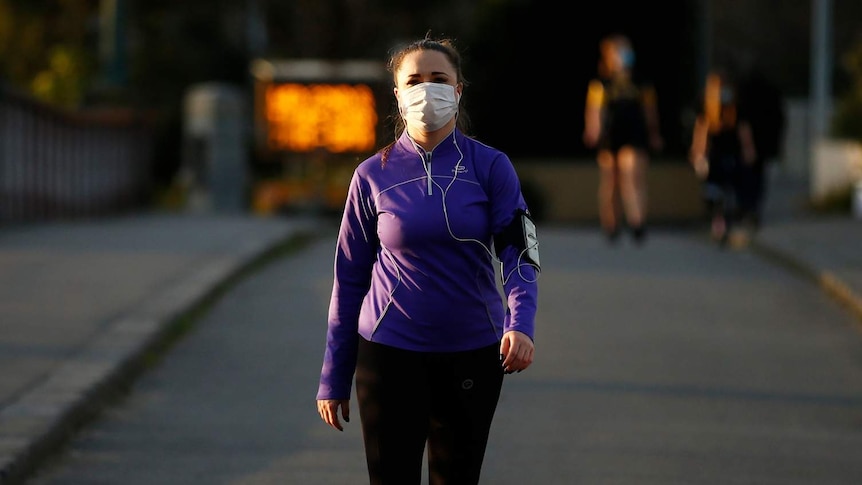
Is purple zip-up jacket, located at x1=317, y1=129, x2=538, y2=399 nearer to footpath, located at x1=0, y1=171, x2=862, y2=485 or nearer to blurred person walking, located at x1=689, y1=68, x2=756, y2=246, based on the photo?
footpath, located at x1=0, y1=171, x2=862, y2=485

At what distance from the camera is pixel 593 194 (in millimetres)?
28328

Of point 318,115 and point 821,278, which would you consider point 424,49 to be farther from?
point 318,115

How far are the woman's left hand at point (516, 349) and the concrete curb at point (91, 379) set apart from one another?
255 centimetres

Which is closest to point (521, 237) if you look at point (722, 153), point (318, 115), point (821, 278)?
point (821, 278)

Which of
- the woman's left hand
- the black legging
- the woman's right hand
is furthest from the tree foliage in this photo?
the woman's left hand

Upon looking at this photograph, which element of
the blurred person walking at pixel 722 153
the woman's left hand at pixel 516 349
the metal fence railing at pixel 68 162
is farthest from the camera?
the metal fence railing at pixel 68 162

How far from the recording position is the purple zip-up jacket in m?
4.66

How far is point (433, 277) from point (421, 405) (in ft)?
1.13

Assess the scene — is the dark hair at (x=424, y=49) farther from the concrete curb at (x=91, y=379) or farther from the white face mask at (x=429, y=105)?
the concrete curb at (x=91, y=379)

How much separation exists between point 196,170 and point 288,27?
896 inches

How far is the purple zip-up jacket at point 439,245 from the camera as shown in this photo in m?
4.66

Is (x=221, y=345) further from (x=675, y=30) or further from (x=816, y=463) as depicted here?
(x=675, y=30)

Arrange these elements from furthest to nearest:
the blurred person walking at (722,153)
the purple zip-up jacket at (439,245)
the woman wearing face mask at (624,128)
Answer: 1. the blurred person walking at (722,153)
2. the woman wearing face mask at (624,128)
3. the purple zip-up jacket at (439,245)

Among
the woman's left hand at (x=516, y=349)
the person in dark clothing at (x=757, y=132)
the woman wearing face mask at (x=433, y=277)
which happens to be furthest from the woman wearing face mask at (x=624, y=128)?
the woman's left hand at (x=516, y=349)
